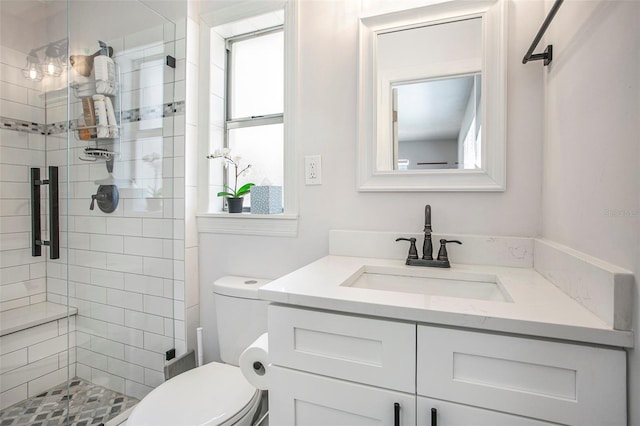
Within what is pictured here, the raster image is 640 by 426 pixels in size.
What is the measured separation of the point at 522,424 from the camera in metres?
0.64

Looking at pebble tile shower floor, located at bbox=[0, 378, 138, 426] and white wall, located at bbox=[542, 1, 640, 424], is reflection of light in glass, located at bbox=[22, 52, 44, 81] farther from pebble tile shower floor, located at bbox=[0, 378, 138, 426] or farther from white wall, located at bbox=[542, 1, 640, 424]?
white wall, located at bbox=[542, 1, 640, 424]

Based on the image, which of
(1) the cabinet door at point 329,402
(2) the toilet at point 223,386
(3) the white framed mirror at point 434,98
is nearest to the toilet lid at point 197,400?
(2) the toilet at point 223,386

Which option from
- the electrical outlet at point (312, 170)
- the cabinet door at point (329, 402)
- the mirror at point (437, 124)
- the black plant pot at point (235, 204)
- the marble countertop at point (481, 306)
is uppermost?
the mirror at point (437, 124)

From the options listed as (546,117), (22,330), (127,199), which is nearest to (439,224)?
(546,117)

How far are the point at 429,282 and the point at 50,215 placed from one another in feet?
6.31

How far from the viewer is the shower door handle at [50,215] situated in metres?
1.61

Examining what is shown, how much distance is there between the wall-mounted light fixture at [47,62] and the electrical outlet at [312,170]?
1.46 meters

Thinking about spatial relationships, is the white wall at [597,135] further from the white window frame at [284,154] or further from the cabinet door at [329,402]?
the white window frame at [284,154]

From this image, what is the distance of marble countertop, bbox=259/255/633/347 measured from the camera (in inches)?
23.9

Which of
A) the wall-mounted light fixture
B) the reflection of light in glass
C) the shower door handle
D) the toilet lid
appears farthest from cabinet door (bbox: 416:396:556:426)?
the reflection of light in glass

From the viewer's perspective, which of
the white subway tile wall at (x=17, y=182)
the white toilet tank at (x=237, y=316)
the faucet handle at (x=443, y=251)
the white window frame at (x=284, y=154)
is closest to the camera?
the faucet handle at (x=443, y=251)

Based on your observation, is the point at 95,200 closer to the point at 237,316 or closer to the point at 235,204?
the point at 235,204

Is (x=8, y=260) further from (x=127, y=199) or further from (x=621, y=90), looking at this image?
(x=621, y=90)

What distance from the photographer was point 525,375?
2.10 feet
